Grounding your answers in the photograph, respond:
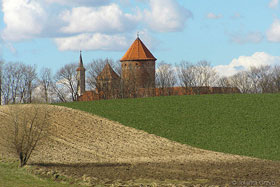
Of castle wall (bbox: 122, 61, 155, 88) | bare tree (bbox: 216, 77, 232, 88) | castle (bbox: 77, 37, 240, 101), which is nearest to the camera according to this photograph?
castle (bbox: 77, 37, 240, 101)

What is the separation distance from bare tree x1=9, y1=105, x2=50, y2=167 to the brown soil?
2.56 ft

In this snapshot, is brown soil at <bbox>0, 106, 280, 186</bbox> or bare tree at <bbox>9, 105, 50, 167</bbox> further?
bare tree at <bbox>9, 105, 50, 167</bbox>

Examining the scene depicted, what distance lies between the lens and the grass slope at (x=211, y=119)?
37938 mm

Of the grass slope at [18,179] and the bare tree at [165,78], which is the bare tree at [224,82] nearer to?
the bare tree at [165,78]

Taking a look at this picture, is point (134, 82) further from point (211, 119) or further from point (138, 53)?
point (211, 119)

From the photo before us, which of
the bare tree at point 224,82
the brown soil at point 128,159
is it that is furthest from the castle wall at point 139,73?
the brown soil at point 128,159

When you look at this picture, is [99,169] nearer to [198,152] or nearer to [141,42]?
[198,152]

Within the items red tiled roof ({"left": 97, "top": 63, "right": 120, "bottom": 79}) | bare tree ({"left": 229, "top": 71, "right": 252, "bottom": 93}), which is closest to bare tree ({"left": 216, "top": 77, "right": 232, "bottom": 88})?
Result: bare tree ({"left": 229, "top": 71, "right": 252, "bottom": 93})

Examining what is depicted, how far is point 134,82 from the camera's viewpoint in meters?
102

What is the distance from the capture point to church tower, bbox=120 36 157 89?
4193 inches

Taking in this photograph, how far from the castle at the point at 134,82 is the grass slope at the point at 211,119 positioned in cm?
3966

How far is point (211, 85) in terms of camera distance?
385 ft

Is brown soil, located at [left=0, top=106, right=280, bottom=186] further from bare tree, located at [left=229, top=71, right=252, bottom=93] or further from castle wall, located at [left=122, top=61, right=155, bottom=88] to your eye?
bare tree, located at [left=229, top=71, right=252, bottom=93]

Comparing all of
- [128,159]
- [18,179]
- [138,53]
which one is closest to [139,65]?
[138,53]
